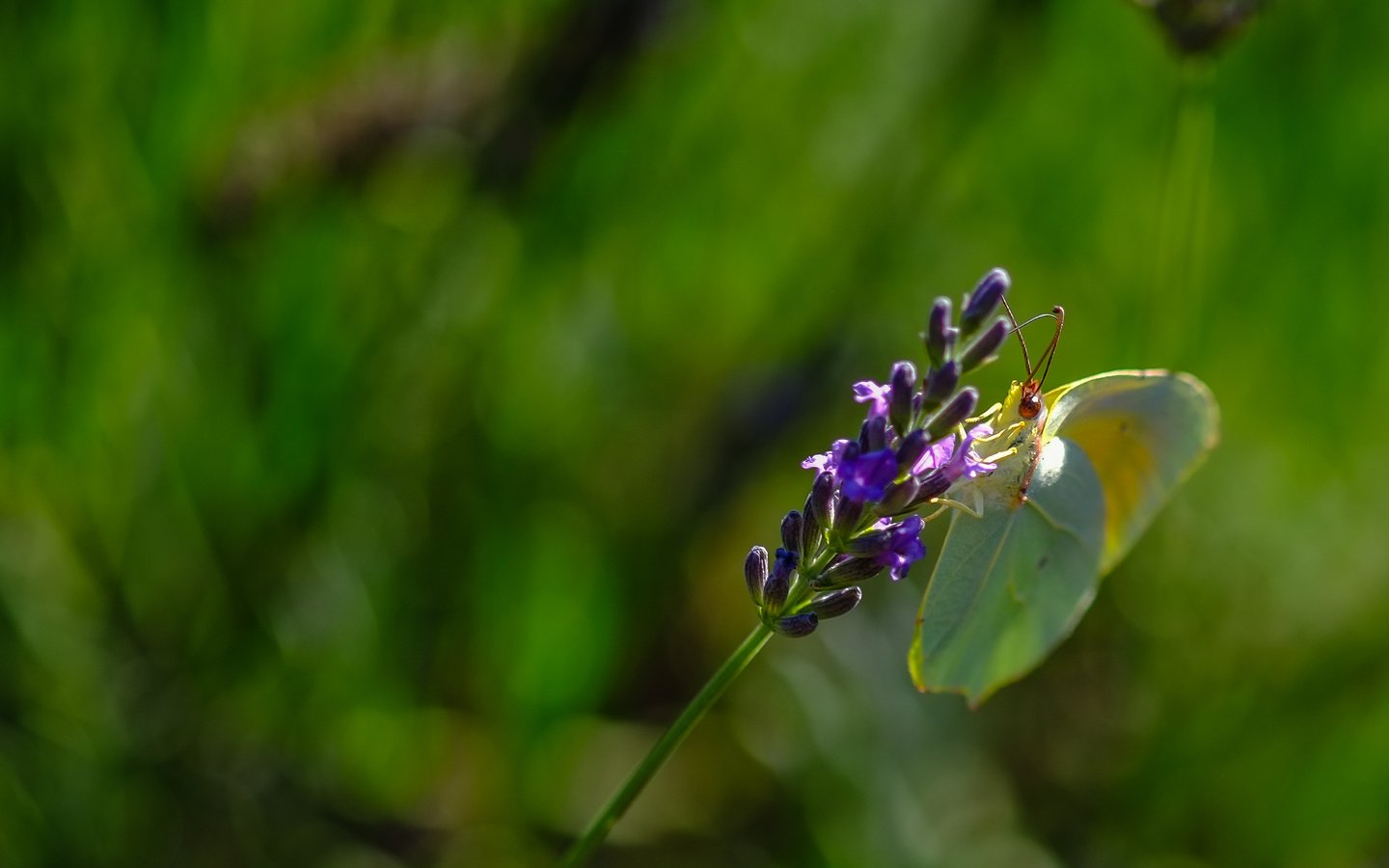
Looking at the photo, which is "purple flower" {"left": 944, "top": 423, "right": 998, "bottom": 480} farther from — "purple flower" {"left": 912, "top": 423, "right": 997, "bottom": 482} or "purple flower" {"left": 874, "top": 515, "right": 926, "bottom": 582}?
"purple flower" {"left": 874, "top": 515, "right": 926, "bottom": 582}

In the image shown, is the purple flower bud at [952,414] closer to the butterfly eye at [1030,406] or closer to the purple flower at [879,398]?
the purple flower at [879,398]

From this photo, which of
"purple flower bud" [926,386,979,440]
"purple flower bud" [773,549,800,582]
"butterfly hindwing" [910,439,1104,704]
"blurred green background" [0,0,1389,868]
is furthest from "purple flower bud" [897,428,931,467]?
"blurred green background" [0,0,1389,868]

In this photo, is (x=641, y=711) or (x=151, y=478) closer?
(x=151, y=478)

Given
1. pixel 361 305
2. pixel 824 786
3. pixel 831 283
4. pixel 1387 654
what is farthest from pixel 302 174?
pixel 1387 654

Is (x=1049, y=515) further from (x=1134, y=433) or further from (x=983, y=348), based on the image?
(x=983, y=348)

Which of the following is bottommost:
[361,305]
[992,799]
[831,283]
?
[992,799]

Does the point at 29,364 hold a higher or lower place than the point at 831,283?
higher

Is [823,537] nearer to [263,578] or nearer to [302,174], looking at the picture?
[302,174]

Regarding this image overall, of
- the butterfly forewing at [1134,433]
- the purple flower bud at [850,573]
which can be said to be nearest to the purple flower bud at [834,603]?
the purple flower bud at [850,573]
